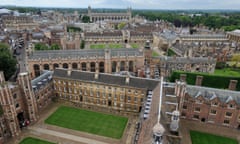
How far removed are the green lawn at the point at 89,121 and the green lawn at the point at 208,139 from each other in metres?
12.8

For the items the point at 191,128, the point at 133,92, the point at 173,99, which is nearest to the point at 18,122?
the point at 133,92

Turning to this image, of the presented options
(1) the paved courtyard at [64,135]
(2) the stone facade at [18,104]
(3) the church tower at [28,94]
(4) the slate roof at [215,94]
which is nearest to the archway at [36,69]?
(2) the stone facade at [18,104]

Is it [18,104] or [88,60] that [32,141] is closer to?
[18,104]

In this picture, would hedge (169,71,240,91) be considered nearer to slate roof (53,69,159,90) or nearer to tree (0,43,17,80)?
slate roof (53,69,159,90)

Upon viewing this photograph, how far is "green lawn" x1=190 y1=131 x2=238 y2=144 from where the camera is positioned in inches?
1205

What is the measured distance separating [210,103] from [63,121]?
28.8 meters

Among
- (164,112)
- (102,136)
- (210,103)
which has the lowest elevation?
(102,136)

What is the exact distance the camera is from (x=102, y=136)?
3209 centimetres

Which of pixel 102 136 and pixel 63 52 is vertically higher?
pixel 63 52

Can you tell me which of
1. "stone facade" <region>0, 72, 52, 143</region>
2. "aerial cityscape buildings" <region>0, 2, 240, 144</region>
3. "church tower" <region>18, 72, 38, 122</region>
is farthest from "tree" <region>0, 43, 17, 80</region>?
"church tower" <region>18, 72, 38, 122</region>

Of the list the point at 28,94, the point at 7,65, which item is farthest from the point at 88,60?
the point at 28,94

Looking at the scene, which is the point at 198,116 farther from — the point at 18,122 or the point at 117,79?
the point at 18,122

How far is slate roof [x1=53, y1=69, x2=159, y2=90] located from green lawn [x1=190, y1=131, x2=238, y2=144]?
12.0 m

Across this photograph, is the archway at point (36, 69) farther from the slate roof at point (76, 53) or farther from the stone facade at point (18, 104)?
the stone facade at point (18, 104)
